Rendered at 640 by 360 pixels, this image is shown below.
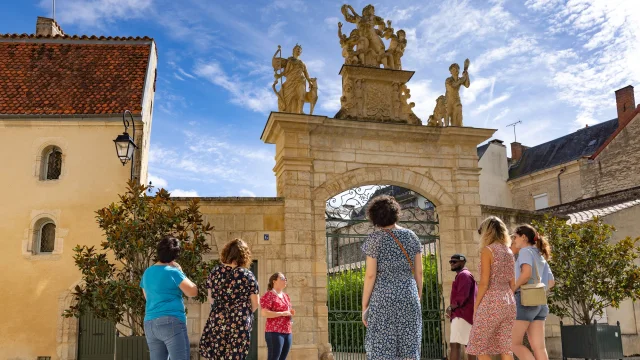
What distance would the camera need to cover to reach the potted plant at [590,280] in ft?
36.4

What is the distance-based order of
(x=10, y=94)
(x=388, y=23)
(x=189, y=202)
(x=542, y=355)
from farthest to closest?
(x=10, y=94) < (x=388, y=23) < (x=189, y=202) < (x=542, y=355)

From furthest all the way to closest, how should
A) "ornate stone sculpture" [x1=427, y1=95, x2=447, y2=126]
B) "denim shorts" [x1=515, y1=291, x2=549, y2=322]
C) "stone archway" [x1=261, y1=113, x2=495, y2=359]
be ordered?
1. "ornate stone sculpture" [x1=427, y1=95, x2=447, y2=126]
2. "stone archway" [x1=261, y1=113, x2=495, y2=359]
3. "denim shorts" [x1=515, y1=291, x2=549, y2=322]

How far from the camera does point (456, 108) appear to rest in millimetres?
13141

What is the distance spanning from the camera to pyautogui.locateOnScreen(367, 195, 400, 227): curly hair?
15.6 feet

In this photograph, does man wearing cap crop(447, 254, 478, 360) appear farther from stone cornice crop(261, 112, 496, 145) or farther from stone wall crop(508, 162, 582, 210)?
stone wall crop(508, 162, 582, 210)

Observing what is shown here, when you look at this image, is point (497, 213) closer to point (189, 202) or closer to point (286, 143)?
point (286, 143)

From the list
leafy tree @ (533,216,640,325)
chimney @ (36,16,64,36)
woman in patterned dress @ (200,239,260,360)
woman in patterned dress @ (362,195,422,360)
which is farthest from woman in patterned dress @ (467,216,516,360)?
chimney @ (36,16,64,36)

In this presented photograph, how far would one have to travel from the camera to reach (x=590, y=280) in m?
11.3

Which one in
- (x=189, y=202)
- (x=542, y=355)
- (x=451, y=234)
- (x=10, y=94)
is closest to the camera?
(x=542, y=355)

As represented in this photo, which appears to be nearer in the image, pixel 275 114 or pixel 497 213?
pixel 275 114

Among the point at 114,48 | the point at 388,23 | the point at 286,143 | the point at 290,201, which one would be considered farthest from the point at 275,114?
the point at 114,48

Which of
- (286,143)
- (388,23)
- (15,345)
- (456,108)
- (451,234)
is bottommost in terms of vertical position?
(15,345)

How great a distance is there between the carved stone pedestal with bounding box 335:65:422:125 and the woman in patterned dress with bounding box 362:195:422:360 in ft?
25.8

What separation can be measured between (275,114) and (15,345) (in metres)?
7.13
